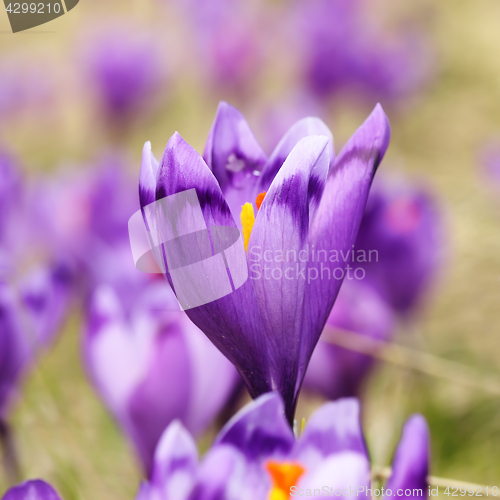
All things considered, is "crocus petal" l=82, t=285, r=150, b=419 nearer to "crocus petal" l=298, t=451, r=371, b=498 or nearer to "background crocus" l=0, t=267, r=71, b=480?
"background crocus" l=0, t=267, r=71, b=480

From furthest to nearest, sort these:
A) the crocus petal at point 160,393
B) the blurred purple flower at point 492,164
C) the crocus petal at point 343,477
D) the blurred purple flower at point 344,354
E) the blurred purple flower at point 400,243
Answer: the blurred purple flower at point 492,164
the blurred purple flower at point 400,243
the blurred purple flower at point 344,354
the crocus petal at point 160,393
the crocus petal at point 343,477

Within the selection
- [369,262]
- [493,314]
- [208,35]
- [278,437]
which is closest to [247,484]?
[278,437]

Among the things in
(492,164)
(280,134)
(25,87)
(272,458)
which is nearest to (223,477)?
(272,458)

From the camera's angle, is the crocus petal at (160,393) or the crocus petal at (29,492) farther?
the crocus petal at (160,393)

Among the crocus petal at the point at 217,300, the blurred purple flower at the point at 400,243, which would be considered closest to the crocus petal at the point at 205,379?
the crocus petal at the point at 217,300

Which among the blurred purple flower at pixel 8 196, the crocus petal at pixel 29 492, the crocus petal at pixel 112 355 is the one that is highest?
the blurred purple flower at pixel 8 196

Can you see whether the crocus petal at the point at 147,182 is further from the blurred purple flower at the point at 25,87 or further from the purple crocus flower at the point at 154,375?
the blurred purple flower at the point at 25,87
